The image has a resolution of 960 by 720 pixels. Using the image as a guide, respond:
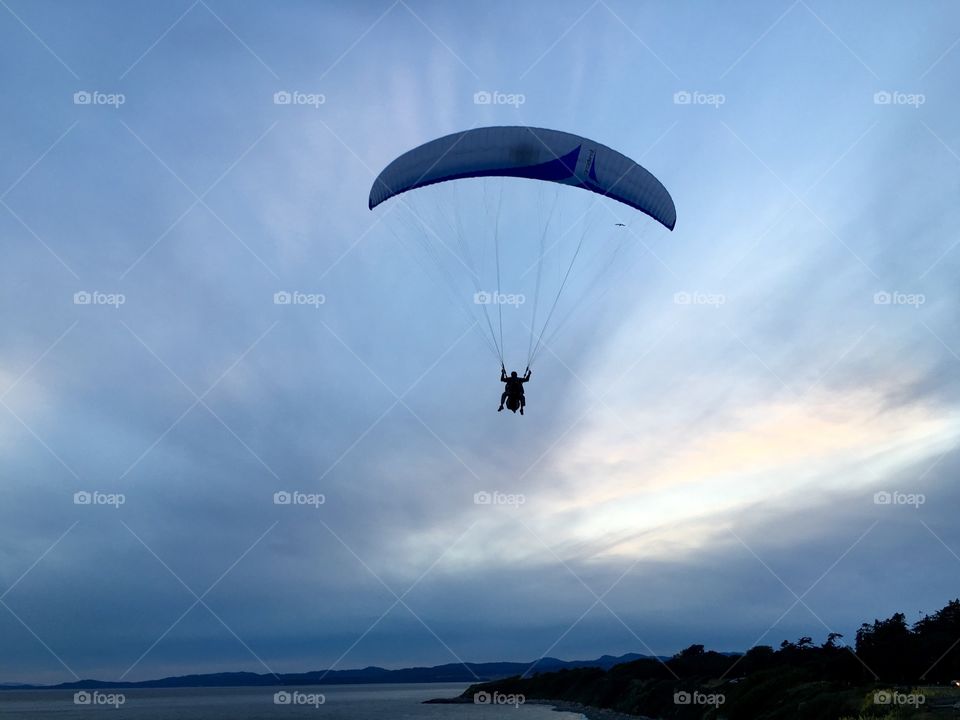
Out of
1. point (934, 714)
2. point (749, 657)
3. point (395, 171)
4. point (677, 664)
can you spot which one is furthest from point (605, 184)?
point (677, 664)

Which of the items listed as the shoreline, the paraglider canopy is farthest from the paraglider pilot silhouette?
the shoreline

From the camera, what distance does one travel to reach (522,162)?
2425cm

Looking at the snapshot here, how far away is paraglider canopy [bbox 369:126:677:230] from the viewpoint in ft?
79.5

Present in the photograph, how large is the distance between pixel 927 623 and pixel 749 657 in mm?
15200

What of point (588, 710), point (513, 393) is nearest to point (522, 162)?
point (513, 393)

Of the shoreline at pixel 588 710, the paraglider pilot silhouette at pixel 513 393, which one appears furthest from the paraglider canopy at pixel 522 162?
the shoreline at pixel 588 710

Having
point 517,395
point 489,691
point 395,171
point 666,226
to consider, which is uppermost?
Result: point 395,171

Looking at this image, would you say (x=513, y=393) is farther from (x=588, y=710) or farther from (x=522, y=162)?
(x=588, y=710)

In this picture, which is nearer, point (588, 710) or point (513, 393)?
point (513, 393)

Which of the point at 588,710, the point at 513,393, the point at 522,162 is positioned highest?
the point at 522,162

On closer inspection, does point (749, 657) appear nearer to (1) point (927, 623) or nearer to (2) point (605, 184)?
(1) point (927, 623)

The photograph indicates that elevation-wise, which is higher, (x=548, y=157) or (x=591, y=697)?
(x=548, y=157)

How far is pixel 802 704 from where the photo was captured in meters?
28.9

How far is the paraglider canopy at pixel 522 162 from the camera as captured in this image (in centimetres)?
2423
